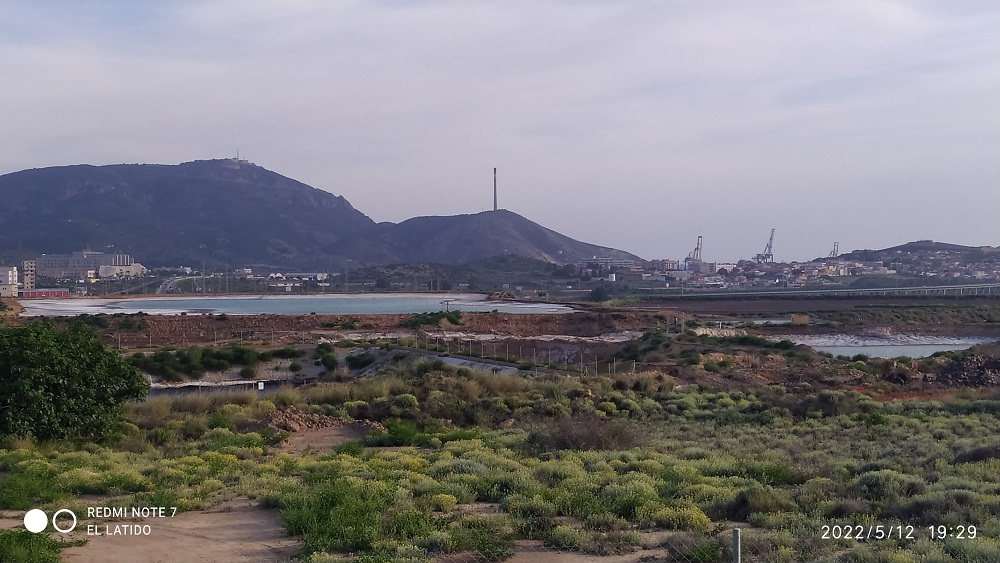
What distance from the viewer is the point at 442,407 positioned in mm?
18641

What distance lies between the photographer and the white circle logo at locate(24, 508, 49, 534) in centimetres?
753

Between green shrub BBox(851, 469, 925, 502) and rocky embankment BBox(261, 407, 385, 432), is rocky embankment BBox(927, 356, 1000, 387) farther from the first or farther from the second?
green shrub BBox(851, 469, 925, 502)

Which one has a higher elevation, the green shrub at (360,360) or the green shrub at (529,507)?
the green shrub at (529,507)

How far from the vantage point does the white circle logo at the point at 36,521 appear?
7.53 meters

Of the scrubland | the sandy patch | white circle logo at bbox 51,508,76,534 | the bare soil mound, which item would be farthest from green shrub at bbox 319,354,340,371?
white circle logo at bbox 51,508,76,534

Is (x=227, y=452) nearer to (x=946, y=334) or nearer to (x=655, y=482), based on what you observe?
(x=655, y=482)

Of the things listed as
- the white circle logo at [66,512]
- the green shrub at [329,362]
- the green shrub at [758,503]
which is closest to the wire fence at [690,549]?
the green shrub at [758,503]

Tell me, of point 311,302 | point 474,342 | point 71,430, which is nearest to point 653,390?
point 71,430

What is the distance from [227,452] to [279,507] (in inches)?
179

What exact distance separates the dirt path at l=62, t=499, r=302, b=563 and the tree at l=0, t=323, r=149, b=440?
6794 mm

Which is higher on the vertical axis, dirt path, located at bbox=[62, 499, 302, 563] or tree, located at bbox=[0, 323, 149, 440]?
tree, located at bbox=[0, 323, 149, 440]

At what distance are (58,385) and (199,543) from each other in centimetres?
837

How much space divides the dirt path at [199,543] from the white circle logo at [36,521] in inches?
14.1

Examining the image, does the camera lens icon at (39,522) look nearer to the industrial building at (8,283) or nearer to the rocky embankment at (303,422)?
Result: the rocky embankment at (303,422)
